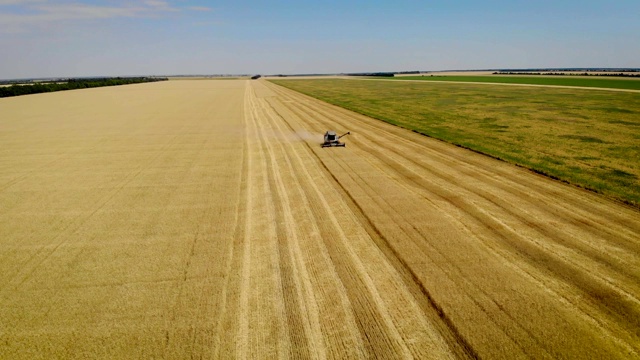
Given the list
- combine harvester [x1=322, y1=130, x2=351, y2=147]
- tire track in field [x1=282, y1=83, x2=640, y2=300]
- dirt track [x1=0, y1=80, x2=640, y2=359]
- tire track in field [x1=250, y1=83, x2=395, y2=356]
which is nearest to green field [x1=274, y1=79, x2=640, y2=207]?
dirt track [x1=0, y1=80, x2=640, y2=359]

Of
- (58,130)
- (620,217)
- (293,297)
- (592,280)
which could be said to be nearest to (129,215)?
(293,297)

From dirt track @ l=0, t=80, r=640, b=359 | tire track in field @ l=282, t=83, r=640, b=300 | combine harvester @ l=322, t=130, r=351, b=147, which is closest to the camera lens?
dirt track @ l=0, t=80, r=640, b=359

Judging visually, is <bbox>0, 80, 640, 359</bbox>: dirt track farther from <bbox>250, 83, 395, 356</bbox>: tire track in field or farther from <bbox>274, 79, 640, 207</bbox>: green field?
<bbox>274, 79, 640, 207</bbox>: green field

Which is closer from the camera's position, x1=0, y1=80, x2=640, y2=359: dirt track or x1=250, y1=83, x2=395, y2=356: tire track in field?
x1=250, y1=83, x2=395, y2=356: tire track in field

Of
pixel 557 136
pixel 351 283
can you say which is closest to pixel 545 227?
pixel 351 283

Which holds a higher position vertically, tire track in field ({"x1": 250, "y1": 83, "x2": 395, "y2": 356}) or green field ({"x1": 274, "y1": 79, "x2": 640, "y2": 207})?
green field ({"x1": 274, "y1": 79, "x2": 640, "y2": 207})

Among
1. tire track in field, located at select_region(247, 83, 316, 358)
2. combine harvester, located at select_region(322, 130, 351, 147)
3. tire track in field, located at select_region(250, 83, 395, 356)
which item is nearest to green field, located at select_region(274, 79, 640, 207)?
combine harvester, located at select_region(322, 130, 351, 147)

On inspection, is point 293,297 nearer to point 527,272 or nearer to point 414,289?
point 414,289

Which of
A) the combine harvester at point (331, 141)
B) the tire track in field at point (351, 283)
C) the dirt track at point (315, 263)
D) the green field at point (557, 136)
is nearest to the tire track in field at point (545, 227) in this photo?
the dirt track at point (315, 263)

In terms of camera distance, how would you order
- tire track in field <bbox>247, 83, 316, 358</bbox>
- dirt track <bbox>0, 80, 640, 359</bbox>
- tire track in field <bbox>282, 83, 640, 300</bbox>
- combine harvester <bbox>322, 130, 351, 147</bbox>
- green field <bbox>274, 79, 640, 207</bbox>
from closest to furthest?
tire track in field <bbox>247, 83, 316, 358</bbox>
dirt track <bbox>0, 80, 640, 359</bbox>
tire track in field <bbox>282, 83, 640, 300</bbox>
green field <bbox>274, 79, 640, 207</bbox>
combine harvester <bbox>322, 130, 351, 147</bbox>
